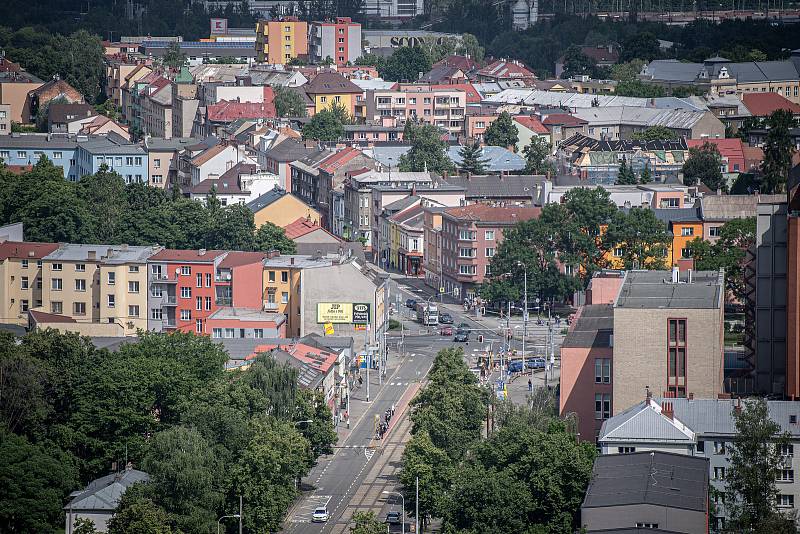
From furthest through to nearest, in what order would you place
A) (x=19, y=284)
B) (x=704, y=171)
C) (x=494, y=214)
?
(x=704, y=171), (x=494, y=214), (x=19, y=284)

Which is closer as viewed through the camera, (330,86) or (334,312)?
(334,312)

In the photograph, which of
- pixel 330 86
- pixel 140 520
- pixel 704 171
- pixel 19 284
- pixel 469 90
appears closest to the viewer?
pixel 140 520

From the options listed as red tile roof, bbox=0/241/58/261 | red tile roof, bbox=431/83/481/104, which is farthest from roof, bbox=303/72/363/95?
red tile roof, bbox=0/241/58/261

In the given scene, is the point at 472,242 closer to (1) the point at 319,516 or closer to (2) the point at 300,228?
(2) the point at 300,228

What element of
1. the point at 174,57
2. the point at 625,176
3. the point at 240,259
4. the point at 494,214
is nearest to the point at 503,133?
the point at 625,176

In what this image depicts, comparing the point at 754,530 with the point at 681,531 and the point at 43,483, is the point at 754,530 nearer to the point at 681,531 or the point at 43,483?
the point at 681,531

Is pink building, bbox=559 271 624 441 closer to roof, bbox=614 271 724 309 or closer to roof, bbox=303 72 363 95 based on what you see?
roof, bbox=614 271 724 309
